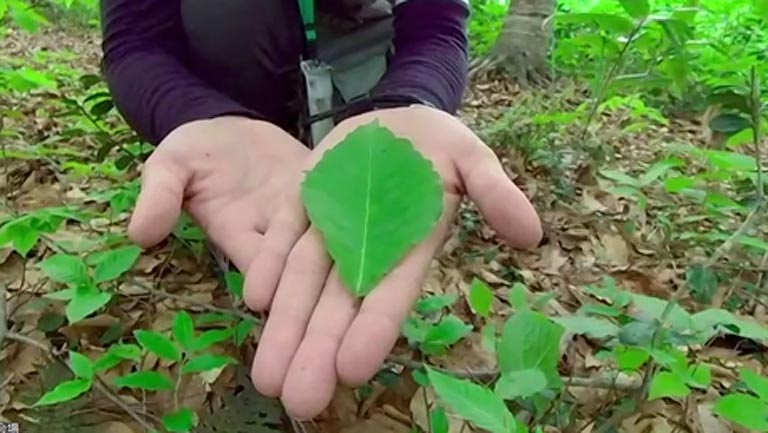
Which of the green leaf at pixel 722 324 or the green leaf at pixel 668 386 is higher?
the green leaf at pixel 668 386

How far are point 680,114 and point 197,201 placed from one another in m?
1.62

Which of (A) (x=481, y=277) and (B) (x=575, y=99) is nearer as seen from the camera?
(A) (x=481, y=277)

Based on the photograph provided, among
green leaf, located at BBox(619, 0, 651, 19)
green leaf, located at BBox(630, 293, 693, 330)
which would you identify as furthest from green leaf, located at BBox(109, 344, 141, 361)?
green leaf, located at BBox(619, 0, 651, 19)

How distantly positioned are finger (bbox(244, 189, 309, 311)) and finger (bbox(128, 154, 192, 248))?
72 mm

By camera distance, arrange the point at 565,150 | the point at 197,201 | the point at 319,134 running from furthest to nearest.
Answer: the point at 565,150
the point at 319,134
the point at 197,201

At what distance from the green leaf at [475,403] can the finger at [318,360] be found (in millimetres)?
110

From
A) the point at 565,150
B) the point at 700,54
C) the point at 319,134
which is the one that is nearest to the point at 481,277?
the point at 319,134

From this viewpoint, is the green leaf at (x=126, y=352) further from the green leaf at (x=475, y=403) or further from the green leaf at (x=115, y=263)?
the green leaf at (x=475, y=403)

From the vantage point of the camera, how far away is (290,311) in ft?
1.94

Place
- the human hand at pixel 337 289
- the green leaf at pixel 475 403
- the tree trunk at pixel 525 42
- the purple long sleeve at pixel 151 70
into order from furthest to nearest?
the tree trunk at pixel 525 42, the purple long sleeve at pixel 151 70, the human hand at pixel 337 289, the green leaf at pixel 475 403

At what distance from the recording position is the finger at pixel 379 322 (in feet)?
1.82

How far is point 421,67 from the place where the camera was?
98cm

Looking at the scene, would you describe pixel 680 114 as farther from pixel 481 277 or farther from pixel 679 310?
pixel 679 310

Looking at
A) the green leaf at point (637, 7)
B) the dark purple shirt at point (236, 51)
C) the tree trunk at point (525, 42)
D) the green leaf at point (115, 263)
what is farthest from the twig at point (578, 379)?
the tree trunk at point (525, 42)
